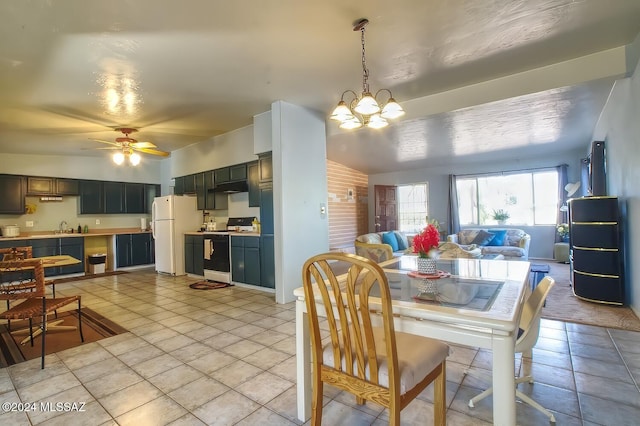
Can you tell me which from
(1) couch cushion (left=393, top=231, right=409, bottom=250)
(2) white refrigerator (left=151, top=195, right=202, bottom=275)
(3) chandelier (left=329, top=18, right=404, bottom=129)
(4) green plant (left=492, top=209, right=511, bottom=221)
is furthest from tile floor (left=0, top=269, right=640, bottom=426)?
(4) green plant (left=492, top=209, right=511, bottom=221)

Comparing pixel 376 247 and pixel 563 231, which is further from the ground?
pixel 563 231

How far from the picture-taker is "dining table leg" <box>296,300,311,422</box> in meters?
1.74

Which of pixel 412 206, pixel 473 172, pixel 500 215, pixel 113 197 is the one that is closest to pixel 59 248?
pixel 113 197

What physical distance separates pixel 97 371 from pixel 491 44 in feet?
14.0

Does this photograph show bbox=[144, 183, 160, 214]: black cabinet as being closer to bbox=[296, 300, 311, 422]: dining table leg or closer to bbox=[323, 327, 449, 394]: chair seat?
bbox=[296, 300, 311, 422]: dining table leg

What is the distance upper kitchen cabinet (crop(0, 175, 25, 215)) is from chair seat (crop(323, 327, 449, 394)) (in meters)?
7.52

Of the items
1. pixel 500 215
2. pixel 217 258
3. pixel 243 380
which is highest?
pixel 500 215

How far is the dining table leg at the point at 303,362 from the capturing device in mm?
1742

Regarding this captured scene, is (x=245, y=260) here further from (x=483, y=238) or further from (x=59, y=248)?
(x=483, y=238)

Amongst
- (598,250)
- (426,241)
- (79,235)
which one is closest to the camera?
(426,241)

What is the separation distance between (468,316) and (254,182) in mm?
4189

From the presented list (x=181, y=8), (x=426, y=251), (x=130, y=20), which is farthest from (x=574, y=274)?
(x=130, y=20)

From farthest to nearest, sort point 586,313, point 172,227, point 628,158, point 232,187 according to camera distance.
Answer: point 172,227
point 232,187
point 586,313
point 628,158

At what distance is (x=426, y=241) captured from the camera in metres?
1.89
